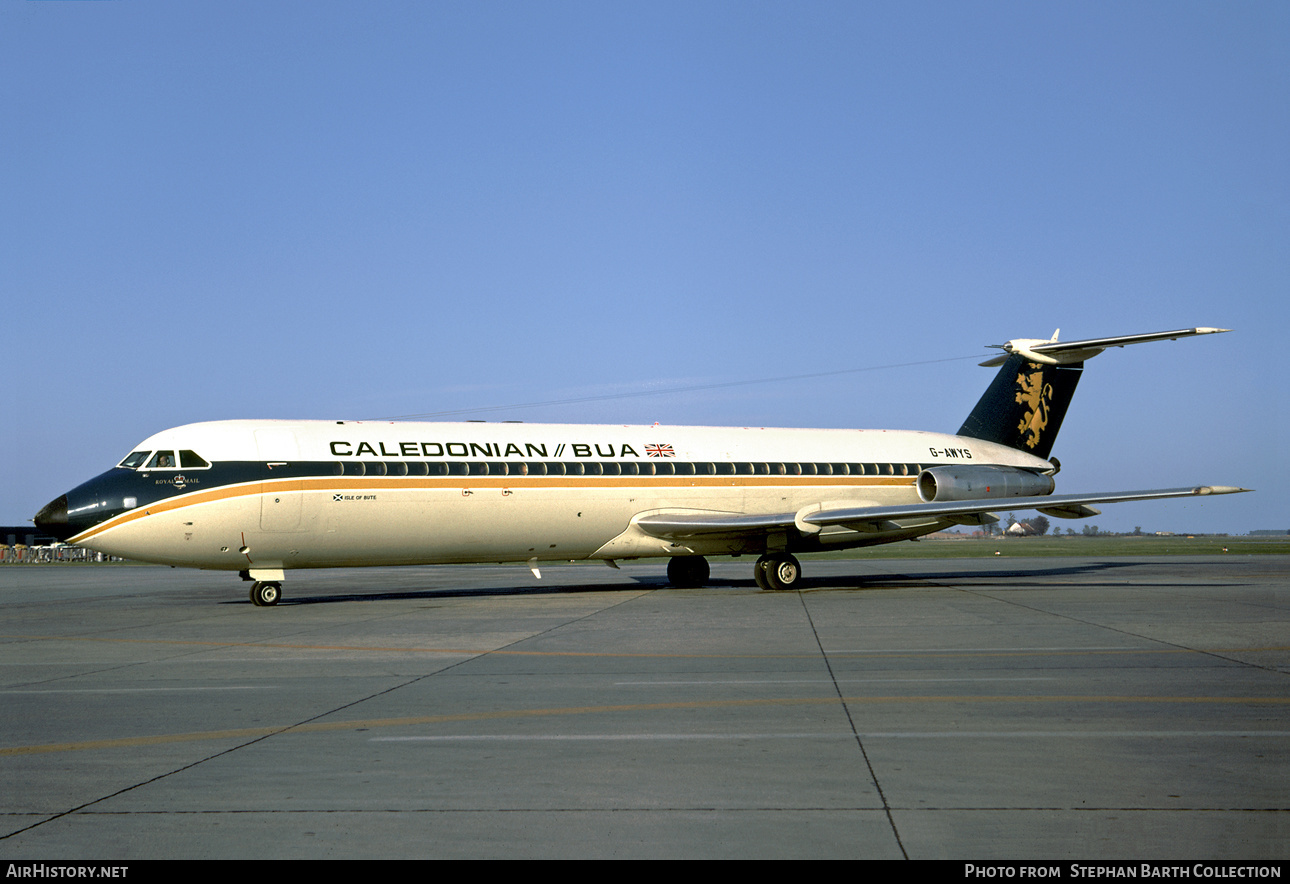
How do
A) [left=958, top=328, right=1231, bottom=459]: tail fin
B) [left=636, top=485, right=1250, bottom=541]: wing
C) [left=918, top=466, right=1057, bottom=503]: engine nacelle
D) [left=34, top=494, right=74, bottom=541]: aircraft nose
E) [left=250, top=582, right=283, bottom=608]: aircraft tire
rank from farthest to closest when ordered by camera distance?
1. [left=958, top=328, right=1231, bottom=459]: tail fin
2. [left=918, top=466, right=1057, bottom=503]: engine nacelle
3. [left=636, top=485, right=1250, bottom=541]: wing
4. [left=250, top=582, right=283, bottom=608]: aircraft tire
5. [left=34, top=494, right=74, bottom=541]: aircraft nose

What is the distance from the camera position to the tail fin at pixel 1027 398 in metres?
30.0

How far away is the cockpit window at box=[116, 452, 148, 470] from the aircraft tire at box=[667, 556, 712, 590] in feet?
43.7

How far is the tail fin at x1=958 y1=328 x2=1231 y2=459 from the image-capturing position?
30.0 metres

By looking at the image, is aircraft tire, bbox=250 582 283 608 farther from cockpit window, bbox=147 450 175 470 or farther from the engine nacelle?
the engine nacelle

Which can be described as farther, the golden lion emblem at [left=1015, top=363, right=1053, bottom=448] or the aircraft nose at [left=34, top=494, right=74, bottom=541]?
the golden lion emblem at [left=1015, top=363, right=1053, bottom=448]

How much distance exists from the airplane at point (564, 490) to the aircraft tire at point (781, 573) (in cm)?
5

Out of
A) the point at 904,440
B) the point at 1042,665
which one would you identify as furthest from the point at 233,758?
the point at 904,440

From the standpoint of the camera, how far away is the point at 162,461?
20.7 meters

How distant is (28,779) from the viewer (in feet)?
22.1

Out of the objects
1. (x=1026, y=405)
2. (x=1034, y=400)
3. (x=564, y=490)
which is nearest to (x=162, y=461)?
(x=564, y=490)

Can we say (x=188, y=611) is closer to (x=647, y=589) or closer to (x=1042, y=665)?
(x=647, y=589)

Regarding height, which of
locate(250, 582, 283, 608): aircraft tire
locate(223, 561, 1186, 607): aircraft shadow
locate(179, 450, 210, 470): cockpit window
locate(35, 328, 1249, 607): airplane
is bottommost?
locate(223, 561, 1186, 607): aircraft shadow

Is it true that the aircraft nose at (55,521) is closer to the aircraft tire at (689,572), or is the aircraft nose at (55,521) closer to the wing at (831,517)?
the wing at (831,517)

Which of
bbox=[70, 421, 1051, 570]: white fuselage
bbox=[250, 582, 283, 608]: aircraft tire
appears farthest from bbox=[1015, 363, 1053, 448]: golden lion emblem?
bbox=[250, 582, 283, 608]: aircraft tire
